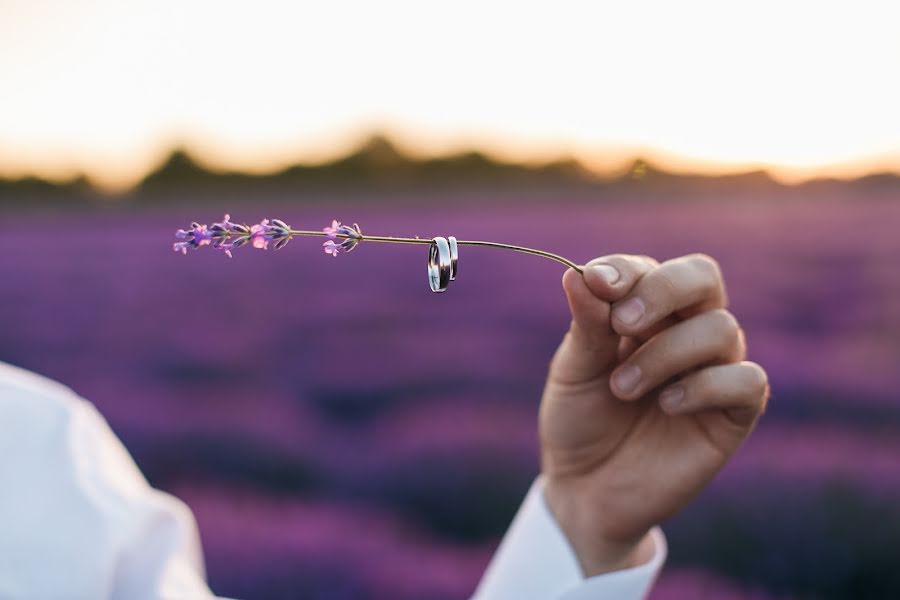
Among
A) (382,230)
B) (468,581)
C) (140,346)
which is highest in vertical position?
(382,230)

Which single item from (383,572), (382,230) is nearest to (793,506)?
(383,572)

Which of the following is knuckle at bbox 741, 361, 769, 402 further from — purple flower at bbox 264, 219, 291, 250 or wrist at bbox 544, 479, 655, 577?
purple flower at bbox 264, 219, 291, 250

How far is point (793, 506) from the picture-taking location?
2680 millimetres

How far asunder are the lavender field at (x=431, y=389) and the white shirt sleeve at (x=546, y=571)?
72 centimetres

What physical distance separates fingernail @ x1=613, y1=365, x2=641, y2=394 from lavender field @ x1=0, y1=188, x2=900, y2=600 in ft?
3.75

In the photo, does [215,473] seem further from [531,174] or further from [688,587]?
[531,174]

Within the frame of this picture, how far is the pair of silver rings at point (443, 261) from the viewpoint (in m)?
0.90

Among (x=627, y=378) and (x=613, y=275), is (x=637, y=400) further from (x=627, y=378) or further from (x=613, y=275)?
(x=613, y=275)

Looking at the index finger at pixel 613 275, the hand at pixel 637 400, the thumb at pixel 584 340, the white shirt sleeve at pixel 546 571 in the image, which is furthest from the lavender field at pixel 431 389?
the index finger at pixel 613 275

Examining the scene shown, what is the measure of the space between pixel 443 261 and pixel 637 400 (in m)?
0.60

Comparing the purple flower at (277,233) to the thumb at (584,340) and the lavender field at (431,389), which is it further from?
the lavender field at (431,389)

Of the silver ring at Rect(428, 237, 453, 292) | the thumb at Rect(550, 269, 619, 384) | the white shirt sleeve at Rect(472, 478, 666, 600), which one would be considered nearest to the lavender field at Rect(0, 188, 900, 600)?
the white shirt sleeve at Rect(472, 478, 666, 600)

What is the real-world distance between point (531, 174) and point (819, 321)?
9.10m

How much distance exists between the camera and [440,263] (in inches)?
35.7
